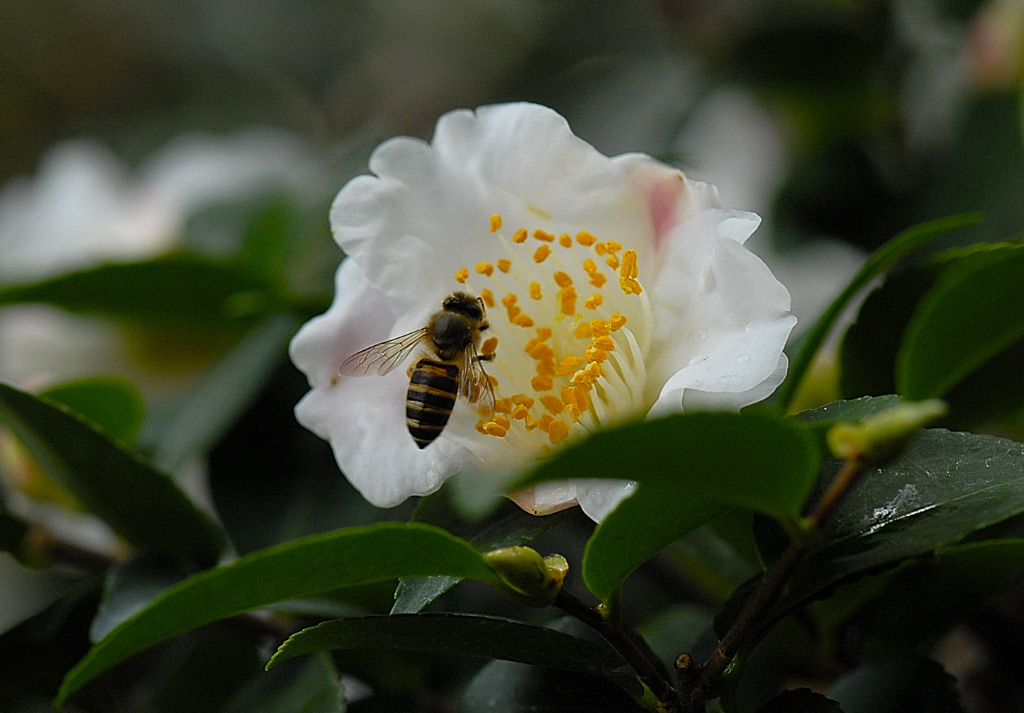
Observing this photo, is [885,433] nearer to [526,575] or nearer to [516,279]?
[526,575]

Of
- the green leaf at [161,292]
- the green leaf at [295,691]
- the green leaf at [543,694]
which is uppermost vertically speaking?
the green leaf at [161,292]

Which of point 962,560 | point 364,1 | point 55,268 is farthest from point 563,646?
point 364,1

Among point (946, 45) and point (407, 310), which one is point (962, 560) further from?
point (946, 45)

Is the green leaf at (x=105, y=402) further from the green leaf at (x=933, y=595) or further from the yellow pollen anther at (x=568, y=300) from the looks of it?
the green leaf at (x=933, y=595)

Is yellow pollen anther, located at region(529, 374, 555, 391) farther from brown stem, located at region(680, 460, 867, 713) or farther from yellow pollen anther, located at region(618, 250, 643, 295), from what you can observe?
brown stem, located at region(680, 460, 867, 713)

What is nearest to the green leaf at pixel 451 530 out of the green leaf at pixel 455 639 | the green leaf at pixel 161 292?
the green leaf at pixel 455 639
